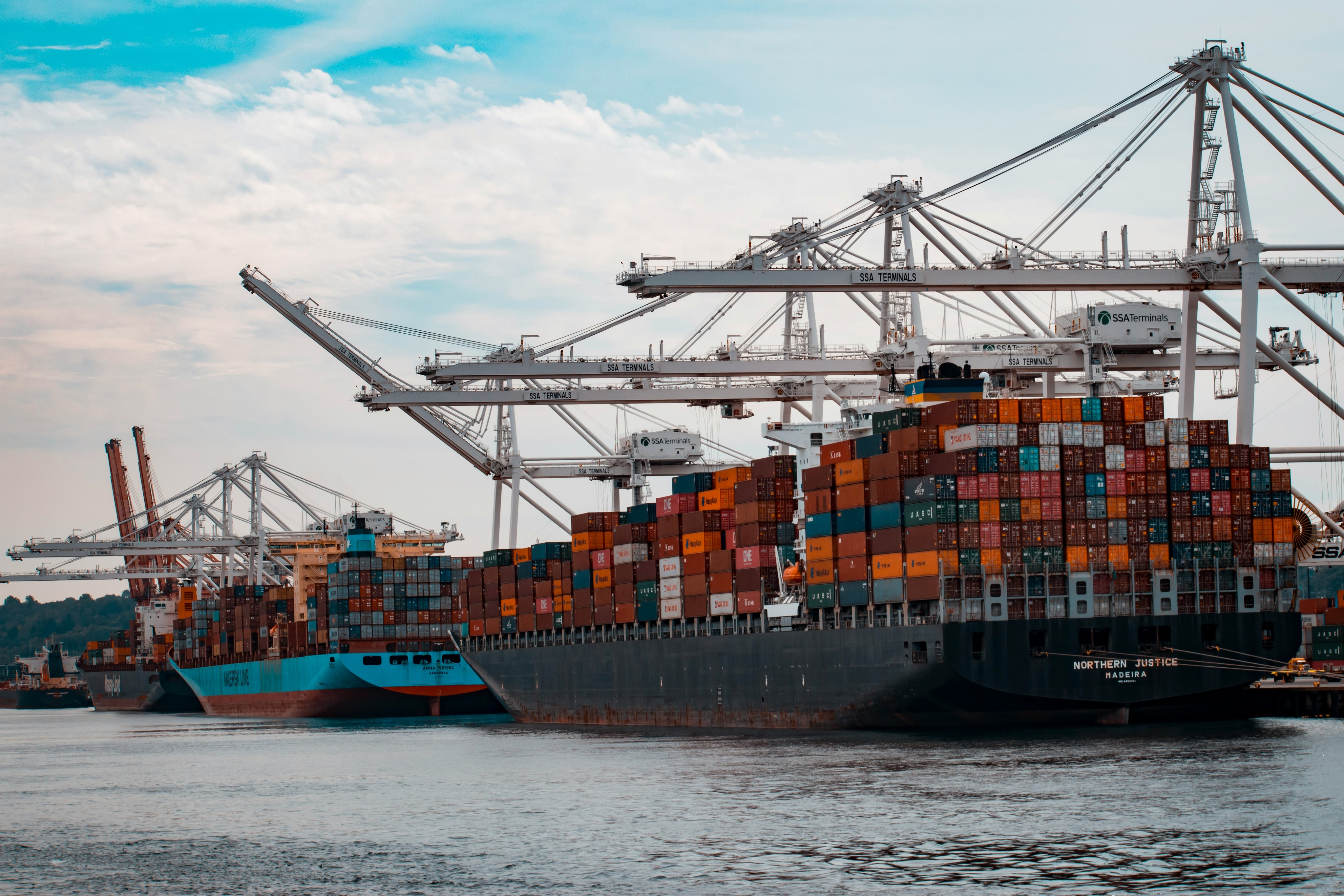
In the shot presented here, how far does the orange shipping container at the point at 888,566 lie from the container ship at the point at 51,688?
128 meters

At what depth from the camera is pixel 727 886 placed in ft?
76.3

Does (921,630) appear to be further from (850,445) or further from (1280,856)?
(1280,856)

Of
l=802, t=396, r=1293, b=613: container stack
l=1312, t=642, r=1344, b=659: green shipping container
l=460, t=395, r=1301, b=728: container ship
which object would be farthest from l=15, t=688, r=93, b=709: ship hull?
l=802, t=396, r=1293, b=613: container stack

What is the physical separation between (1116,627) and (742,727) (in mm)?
12776

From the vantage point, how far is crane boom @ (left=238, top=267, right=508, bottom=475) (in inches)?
2352

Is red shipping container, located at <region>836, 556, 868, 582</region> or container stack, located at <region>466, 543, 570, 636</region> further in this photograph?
container stack, located at <region>466, 543, 570, 636</region>

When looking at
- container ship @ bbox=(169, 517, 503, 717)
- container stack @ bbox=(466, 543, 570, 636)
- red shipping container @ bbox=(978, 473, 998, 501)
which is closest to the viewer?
red shipping container @ bbox=(978, 473, 998, 501)

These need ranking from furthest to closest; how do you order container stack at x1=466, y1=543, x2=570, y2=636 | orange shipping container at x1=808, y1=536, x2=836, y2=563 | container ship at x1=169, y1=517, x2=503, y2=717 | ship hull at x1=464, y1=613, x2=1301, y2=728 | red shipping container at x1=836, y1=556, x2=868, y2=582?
container ship at x1=169, y1=517, x2=503, y2=717, container stack at x1=466, y1=543, x2=570, y2=636, orange shipping container at x1=808, y1=536, x2=836, y2=563, red shipping container at x1=836, y1=556, x2=868, y2=582, ship hull at x1=464, y1=613, x2=1301, y2=728

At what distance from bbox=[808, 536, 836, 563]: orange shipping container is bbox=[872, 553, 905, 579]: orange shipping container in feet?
5.86

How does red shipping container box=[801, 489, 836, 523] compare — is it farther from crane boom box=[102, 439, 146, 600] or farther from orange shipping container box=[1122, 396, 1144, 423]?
crane boom box=[102, 439, 146, 600]

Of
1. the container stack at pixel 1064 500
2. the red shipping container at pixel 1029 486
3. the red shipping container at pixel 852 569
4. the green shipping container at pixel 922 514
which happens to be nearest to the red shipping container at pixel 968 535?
the container stack at pixel 1064 500

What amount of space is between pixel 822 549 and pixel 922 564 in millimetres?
4566

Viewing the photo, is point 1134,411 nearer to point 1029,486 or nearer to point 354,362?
point 1029,486

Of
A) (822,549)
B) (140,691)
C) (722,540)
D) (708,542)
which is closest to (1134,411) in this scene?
(822,549)
